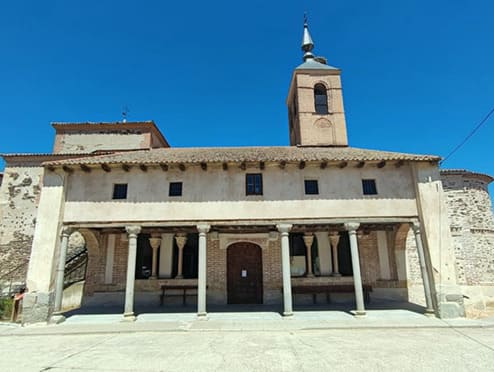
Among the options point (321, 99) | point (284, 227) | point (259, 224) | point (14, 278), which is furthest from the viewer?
point (321, 99)

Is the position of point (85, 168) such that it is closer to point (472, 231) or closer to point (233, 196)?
point (233, 196)

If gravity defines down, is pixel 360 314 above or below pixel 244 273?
below

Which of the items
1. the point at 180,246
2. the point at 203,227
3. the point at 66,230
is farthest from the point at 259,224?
the point at 66,230

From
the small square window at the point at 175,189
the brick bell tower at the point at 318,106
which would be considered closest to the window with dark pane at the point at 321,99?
the brick bell tower at the point at 318,106

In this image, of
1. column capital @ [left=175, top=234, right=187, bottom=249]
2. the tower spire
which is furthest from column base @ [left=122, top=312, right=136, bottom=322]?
the tower spire

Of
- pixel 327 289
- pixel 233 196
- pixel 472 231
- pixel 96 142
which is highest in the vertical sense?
pixel 96 142

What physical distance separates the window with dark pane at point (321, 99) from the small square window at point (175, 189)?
1075cm

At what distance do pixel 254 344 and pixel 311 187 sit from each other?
21.3ft

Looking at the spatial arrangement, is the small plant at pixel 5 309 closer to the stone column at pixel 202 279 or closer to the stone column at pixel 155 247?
the stone column at pixel 155 247

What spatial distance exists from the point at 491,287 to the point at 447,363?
13.6m

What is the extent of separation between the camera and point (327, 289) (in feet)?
44.5

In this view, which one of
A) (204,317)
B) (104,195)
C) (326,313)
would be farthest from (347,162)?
(104,195)

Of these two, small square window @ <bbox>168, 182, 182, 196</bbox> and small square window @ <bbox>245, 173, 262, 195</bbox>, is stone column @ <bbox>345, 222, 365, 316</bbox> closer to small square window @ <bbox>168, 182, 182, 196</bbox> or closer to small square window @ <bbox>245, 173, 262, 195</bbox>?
small square window @ <bbox>245, 173, 262, 195</bbox>

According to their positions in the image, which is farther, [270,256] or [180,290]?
[270,256]
